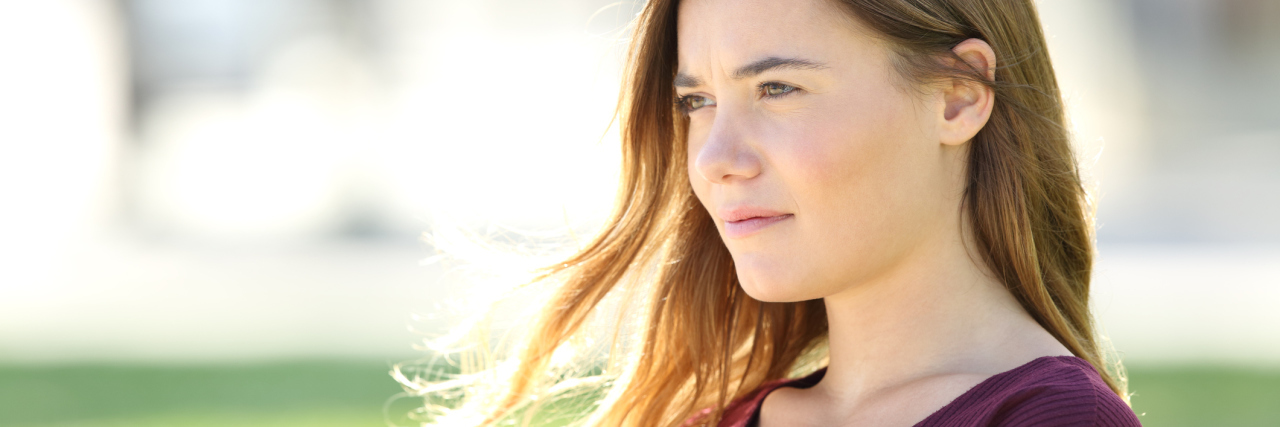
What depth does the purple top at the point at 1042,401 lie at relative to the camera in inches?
70.3

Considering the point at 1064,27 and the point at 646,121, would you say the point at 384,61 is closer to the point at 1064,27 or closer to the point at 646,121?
the point at 1064,27

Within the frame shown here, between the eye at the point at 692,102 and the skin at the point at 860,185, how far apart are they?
2 centimetres

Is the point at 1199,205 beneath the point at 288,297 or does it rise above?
beneath

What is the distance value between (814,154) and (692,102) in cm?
41

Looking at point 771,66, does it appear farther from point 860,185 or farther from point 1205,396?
point 1205,396

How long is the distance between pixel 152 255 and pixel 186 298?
69.3 inches

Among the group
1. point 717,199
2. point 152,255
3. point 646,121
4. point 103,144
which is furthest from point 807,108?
point 103,144

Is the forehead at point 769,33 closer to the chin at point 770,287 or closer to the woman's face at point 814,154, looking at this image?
the woman's face at point 814,154

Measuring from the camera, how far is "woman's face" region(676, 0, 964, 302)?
2.02 metres

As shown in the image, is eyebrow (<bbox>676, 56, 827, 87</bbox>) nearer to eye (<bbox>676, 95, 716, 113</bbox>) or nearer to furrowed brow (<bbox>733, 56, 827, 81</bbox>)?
furrowed brow (<bbox>733, 56, 827, 81</bbox>)

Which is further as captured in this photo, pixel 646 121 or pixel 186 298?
pixel 186 298

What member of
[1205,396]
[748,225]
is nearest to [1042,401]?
[748,225]

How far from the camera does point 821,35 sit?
2027 mm

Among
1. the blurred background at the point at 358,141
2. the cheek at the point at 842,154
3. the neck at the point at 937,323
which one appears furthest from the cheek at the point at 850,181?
the blurred background at the point at 358,141
